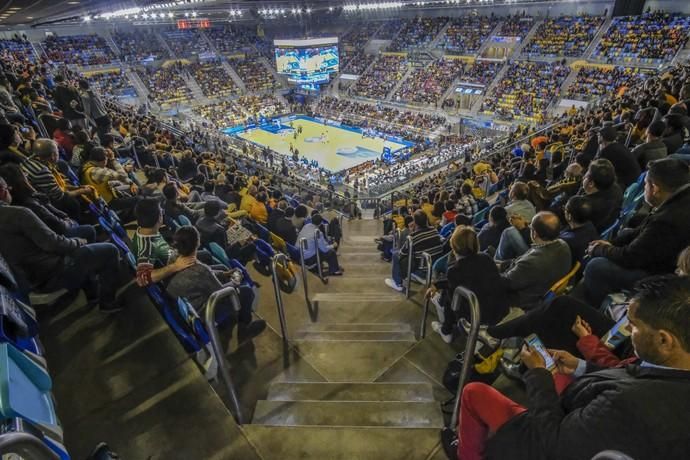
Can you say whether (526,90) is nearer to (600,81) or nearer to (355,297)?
(600,81)

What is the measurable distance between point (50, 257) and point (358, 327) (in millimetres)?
3274

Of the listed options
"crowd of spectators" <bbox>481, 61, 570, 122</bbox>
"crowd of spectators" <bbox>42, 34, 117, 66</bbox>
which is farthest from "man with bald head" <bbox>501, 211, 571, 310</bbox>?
"crowd of spectators" <bbox>42, 34, 117, 66</bbox>

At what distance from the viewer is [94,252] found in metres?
3.54

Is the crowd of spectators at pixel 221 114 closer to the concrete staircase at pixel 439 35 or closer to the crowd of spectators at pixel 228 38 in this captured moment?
the crowd of spectators at pixel 228 38

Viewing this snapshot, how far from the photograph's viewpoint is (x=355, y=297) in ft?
19.0

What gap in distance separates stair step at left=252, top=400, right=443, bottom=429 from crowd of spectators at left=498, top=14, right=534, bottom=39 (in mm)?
40117

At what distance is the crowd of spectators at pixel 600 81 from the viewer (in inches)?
990

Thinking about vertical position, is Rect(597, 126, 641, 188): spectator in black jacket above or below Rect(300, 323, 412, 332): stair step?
above

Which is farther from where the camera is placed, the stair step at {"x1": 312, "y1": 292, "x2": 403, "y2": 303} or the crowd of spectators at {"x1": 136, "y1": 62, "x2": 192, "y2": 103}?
the crowd of spectators at {"x1": 136, "y1": 62, "x2": 192, "y2": 103}

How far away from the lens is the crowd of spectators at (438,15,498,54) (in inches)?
1455

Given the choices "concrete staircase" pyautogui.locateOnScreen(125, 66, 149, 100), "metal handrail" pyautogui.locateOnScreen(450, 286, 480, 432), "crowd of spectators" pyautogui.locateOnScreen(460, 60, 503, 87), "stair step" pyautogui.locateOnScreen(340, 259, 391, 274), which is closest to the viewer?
"metal handrail" pyautogui.locateOnScreen(450, 286, 480, 432)

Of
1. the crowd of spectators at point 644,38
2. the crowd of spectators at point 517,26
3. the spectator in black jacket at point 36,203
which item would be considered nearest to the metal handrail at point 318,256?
the spectator in black jacket at point 36,203

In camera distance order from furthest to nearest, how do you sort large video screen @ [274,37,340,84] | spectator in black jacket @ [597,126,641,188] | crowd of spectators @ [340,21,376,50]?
crowd of spectators @ [340,21,376,50], large video screen @ [274,37,340,84], spectator in black jacket @ [597,126,641,188]

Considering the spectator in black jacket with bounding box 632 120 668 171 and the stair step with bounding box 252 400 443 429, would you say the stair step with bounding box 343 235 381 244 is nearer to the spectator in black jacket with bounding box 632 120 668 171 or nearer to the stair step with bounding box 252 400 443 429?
the spectator in black jacket with bounding box 632 120 668 171
